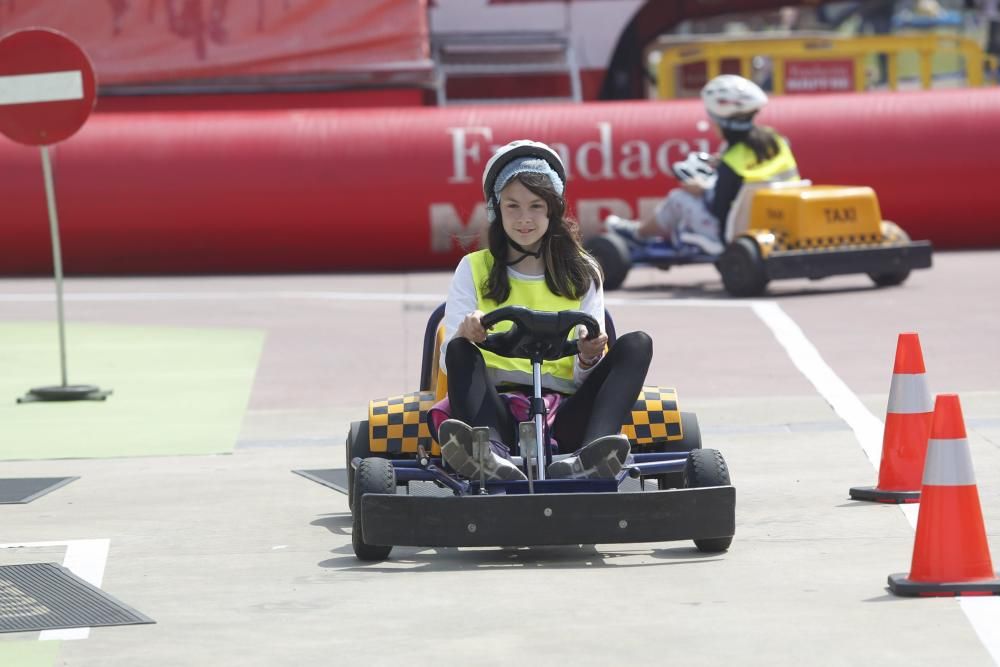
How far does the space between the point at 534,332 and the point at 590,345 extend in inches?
8.9

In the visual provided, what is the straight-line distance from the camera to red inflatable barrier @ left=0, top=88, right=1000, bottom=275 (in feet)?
63.1

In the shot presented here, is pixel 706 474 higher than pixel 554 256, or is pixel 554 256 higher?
pixel 554 256

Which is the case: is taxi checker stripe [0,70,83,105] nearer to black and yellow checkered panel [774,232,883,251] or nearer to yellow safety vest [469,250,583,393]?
yellow safety vest [469,250,583,393]

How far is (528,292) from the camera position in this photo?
23.5ft

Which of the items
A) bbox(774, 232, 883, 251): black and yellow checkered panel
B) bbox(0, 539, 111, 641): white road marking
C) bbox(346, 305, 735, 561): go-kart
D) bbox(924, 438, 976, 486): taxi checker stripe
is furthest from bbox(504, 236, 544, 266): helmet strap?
bbox(774, 232, 883, 251): black and yellow checkered panel

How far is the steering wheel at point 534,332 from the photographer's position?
22.1ft

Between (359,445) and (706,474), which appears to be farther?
(359,445)

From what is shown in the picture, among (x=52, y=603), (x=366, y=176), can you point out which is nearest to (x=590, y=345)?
(x=52, y=603)

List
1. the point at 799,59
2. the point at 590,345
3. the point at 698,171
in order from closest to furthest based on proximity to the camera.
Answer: the point at 590,345
the point at 698,171
the point at 799,59

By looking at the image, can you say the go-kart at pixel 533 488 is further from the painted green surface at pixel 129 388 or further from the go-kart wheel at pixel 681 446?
the painted green surface at pixel 129 388

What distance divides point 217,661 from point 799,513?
9.29 ft

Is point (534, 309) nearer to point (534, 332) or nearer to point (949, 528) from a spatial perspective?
point (534, 332)

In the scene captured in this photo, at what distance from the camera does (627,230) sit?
56.6 feet

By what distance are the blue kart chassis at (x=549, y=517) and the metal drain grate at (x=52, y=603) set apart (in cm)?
91
